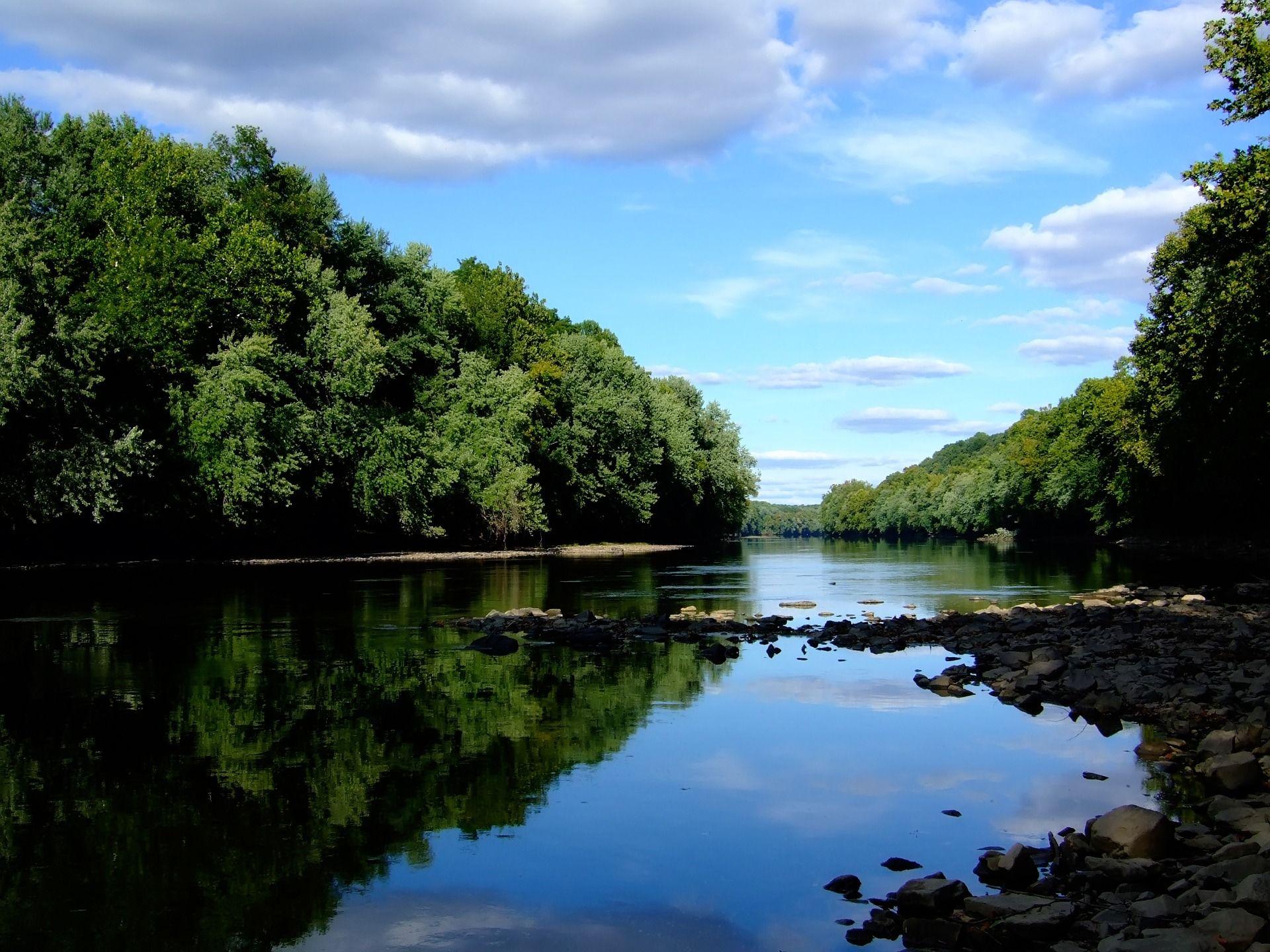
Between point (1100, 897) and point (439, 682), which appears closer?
point (1100, 897)

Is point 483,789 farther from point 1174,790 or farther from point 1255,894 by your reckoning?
point 1174,790

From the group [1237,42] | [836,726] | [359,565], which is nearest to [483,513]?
[359,565]

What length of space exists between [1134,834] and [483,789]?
23.4 ft

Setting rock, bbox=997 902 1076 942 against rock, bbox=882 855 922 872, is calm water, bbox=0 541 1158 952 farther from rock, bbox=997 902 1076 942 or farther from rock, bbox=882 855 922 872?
rock, bbox=997 902 1076 942

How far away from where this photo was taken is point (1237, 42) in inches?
1351

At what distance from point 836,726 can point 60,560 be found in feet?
148

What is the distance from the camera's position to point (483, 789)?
42.3ft

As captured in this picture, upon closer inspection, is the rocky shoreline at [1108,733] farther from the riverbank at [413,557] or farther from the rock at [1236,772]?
the riverbank at [413,557]

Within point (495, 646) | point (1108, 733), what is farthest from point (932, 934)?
point (495, 646)

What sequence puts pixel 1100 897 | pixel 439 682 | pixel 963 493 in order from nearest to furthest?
pixel 1100 897 < pixel 439 682 < pixel 963 493

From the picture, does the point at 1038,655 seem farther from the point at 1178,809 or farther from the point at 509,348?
the point at 509,348

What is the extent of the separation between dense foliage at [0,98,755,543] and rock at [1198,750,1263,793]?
4209cm

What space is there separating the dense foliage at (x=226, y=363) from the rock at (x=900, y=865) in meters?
40.7

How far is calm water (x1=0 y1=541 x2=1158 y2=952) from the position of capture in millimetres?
9133
